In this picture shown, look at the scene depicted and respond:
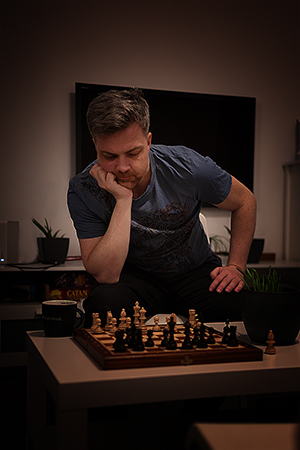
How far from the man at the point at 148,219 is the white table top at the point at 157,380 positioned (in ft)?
1.87

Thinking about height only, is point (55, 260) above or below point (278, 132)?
below

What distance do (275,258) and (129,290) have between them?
2.28 m

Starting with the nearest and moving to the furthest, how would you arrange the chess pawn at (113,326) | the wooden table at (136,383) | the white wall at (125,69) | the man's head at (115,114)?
the wooden table at (136,383), the chess pawn at (113,326), the man's head at (115,114), the white wall at (125,69)

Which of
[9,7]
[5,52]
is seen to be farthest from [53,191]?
[9,7]

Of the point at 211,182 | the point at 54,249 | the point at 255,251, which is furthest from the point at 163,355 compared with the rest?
the point at 255,251

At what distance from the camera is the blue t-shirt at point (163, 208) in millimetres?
1770

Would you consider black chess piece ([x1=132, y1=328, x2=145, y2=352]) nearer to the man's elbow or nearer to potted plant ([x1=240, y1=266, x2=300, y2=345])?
potted plant ([x1=240, y1=266, x2=300, y2=345])

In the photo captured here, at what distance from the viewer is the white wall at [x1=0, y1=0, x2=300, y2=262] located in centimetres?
317

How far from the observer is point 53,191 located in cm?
323

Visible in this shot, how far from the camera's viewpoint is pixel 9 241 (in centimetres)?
293

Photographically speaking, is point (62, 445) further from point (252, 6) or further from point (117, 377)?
point (252, 6)

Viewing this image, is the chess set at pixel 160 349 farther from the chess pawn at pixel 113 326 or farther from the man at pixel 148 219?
the man at pixel 148 219

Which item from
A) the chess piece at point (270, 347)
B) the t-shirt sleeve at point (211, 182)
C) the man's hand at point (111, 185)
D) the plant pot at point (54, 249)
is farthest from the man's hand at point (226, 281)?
the plant pot at point (54, 249)

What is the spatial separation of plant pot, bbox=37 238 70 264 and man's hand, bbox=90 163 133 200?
4.39 feet
